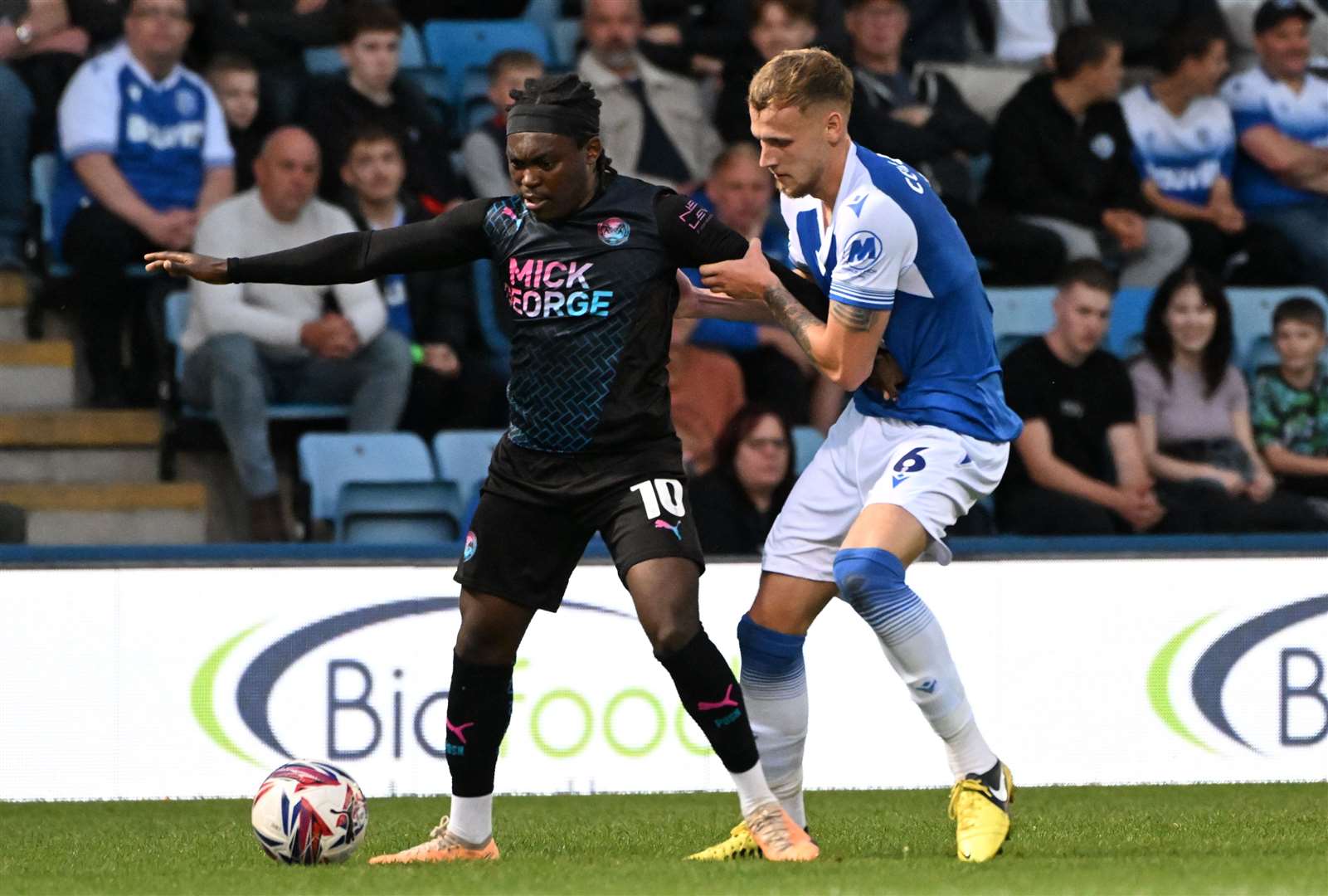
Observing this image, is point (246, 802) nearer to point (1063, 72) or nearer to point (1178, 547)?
point (1178, 547)

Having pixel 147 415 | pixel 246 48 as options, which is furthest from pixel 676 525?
pixel 246 48

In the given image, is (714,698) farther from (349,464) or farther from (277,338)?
(277,338)

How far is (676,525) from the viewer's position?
5.41m

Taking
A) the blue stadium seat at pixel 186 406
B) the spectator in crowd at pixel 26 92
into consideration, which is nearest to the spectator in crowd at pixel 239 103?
the spectator in crowd at pixel 26 92

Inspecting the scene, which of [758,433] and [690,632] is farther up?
[690,632]

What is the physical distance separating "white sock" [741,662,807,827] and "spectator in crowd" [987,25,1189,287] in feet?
18.4

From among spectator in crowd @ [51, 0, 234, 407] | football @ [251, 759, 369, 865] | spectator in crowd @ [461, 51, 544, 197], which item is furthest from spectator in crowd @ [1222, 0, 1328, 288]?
football @ [251, 759, 369, 865]

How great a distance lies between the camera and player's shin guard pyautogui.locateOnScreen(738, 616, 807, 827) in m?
5.77

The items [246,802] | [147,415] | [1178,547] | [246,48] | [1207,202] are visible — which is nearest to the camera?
[246,802]

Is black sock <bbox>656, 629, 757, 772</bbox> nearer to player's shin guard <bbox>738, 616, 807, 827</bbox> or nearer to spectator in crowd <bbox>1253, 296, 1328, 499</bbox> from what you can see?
player's shin guard <bbox>738, 616, 807, 827</bbox>

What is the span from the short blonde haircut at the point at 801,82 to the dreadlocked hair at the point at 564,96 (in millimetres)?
406

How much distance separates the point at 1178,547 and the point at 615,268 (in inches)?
155

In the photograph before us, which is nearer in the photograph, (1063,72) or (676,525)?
(676,525)

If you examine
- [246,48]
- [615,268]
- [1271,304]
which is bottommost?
[1271,304]
